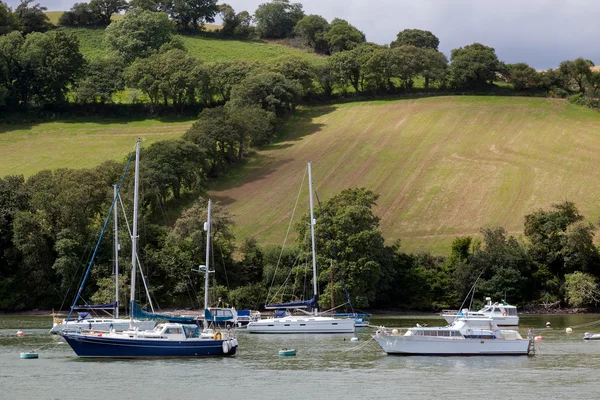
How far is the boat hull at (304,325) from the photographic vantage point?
8894 centimetres

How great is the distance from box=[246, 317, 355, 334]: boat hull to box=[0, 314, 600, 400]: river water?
10571 millimetres

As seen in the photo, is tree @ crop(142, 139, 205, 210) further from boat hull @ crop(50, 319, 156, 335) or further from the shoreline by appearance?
boat hull @ crop(50, 319, 156, 335)

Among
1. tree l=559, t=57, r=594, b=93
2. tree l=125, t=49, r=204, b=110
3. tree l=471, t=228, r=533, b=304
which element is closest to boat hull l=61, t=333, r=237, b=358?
tree l=471, t=228, r=533, b=304

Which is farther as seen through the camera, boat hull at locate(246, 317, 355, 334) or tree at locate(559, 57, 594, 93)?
tree at locate(559, 57, 594, 93)

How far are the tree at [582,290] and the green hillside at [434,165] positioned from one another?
1558 centimetres

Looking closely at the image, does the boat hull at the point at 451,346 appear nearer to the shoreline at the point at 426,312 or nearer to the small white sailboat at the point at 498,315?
the small white sailboat at the point at 498,315

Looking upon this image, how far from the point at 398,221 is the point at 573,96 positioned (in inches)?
2760

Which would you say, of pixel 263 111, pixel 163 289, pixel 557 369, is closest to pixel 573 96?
pixel 263 111

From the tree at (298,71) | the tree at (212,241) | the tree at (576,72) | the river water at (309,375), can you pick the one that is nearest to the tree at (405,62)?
the tree at (298,71)

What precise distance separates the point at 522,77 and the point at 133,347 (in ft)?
483

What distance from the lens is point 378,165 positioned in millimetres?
159250

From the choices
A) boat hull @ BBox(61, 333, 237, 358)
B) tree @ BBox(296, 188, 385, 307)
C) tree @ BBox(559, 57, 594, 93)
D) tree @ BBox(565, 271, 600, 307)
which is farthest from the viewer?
tree @ BBox(559, 57, 594, 93)

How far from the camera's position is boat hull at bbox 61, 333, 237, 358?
66.1 metres

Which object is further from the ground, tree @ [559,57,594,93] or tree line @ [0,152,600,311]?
tree @ [559,57,594,93]
